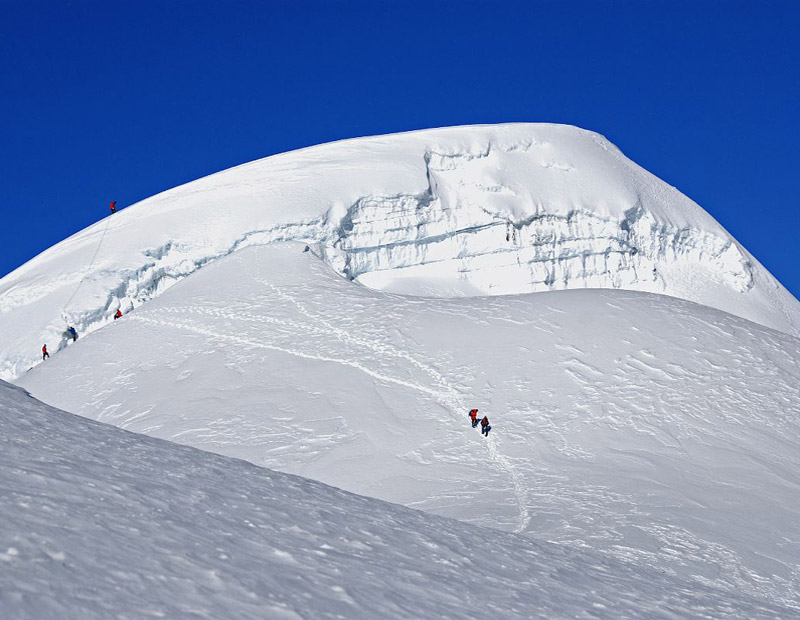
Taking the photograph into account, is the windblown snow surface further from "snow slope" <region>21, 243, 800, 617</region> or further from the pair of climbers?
the pair of climbers

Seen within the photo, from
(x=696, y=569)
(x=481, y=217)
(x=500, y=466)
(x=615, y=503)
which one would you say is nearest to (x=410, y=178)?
(x=481, y=217)

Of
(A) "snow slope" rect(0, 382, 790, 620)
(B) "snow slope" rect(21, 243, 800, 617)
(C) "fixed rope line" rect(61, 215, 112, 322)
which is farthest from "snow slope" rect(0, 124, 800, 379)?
(A) "snow slope" rect(0, 382, 790, 620)

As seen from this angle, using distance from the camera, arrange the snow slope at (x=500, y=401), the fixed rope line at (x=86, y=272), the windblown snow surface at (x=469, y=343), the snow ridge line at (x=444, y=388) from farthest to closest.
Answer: the fixed rope line at (x=86, y=272)
the windblown snow surface at (x=469, y=343)
the snow ridge line at (x=444, y=388)
the snow slope at (x=500, y=401)

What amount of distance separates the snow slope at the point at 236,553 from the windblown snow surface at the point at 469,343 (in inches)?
19.7

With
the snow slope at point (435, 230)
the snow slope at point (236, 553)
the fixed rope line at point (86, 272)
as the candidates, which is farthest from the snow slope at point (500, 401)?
the snow slope at point (236, 553)

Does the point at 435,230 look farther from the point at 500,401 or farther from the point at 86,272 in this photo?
the point at 500,401

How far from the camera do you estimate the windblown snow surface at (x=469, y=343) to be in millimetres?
21094

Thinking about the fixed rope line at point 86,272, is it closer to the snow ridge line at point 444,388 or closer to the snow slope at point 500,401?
the snow slope at point 500,401

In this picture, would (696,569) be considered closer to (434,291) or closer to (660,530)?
(660,530)

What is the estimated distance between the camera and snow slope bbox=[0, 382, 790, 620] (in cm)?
652

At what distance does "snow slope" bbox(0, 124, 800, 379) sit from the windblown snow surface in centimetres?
11

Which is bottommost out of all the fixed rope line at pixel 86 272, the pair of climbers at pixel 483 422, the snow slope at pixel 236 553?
the snow slope at pixel 236 553

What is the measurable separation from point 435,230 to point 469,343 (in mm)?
15416

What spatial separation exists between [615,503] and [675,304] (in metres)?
15.8
